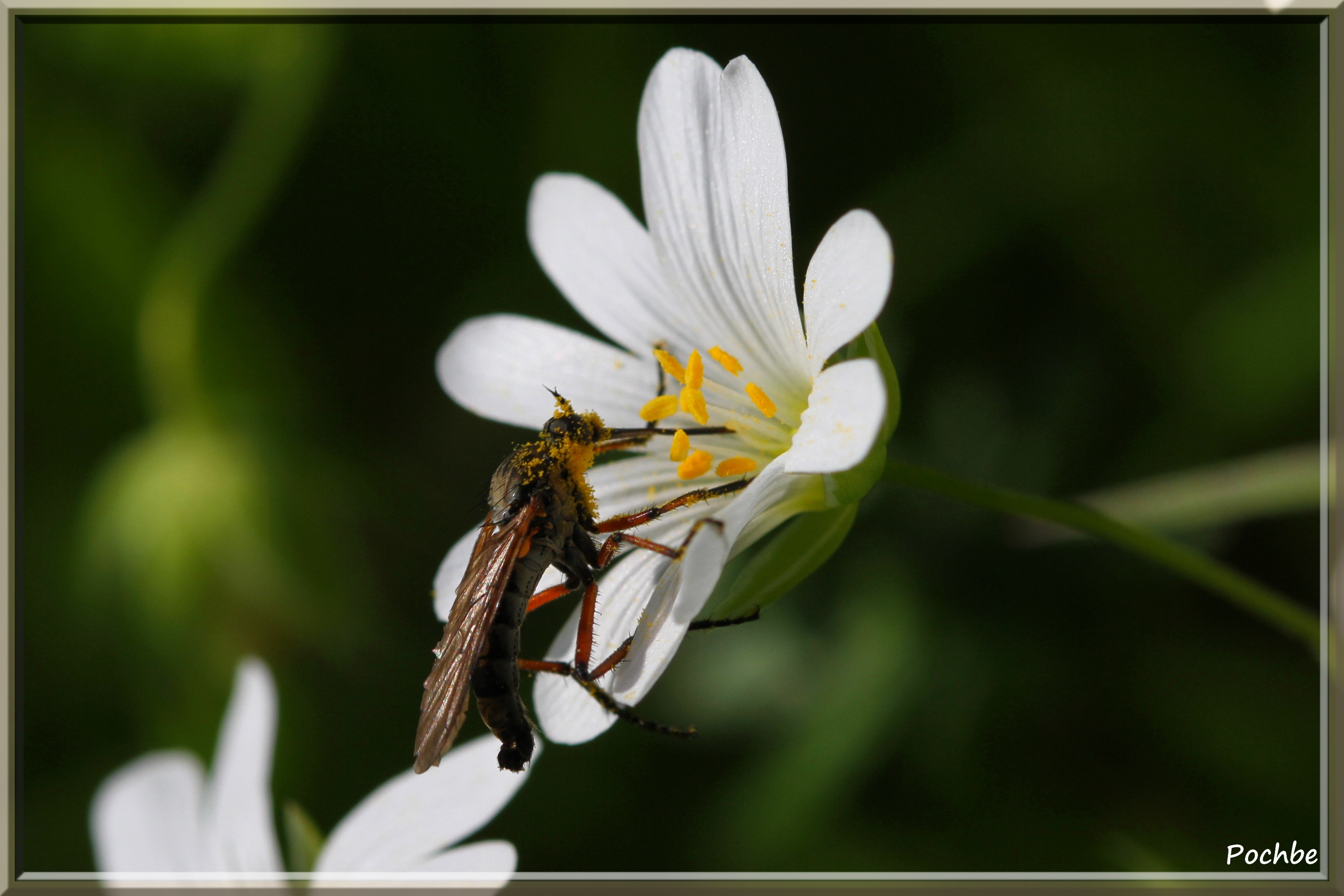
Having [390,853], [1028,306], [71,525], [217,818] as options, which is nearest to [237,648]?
[71,525]

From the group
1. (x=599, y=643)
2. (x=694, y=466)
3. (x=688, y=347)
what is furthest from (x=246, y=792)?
(x=688, y=347)

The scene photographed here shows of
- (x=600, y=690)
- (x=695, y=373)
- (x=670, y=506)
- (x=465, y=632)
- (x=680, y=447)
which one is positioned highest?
(x=695, y=373)

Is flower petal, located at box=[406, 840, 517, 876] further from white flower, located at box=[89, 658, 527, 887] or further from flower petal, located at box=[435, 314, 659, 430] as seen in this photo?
flower petal, located at box=[435, 314, 659, 430]

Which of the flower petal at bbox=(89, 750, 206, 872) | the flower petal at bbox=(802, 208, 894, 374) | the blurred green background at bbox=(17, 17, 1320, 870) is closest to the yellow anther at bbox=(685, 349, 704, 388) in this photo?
the flower petal at bbox=(802, 208, 894, 374)

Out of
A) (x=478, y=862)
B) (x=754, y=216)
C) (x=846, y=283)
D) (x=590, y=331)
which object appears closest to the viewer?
(x=846, y=283)

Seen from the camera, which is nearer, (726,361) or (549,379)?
(726,361)

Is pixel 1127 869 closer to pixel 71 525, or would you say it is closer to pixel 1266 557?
pixel 1266 557

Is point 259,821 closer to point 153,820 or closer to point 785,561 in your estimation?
point 153,820
